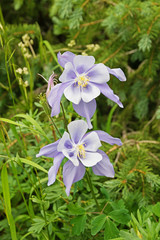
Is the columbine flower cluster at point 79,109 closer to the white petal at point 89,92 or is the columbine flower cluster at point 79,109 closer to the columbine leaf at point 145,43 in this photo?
the white petal at point 89,92

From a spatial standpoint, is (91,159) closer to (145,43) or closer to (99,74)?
(99,74)

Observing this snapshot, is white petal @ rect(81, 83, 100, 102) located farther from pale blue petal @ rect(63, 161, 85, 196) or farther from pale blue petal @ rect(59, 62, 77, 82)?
pale blue petal @ rect(63, 161, 85, 196)

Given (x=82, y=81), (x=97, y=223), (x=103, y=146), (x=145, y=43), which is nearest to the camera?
(x=82, y=81)

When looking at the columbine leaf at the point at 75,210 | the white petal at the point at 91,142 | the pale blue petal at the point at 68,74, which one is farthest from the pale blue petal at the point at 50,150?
the columbine leaf at the point at 75,210

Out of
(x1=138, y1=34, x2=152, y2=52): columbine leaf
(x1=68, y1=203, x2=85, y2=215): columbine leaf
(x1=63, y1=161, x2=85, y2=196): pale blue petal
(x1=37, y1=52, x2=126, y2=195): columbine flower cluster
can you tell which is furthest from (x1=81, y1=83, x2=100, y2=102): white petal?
(x1=138, y1=34, x2=152, y2=52): columbine leaf

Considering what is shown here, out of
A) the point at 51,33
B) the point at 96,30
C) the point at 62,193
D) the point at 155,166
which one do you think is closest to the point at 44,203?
the point at 62,193

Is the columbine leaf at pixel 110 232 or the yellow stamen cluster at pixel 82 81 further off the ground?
the yellow stamen cluster at pixel 82 81

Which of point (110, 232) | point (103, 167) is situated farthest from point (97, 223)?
point (103, 167)
